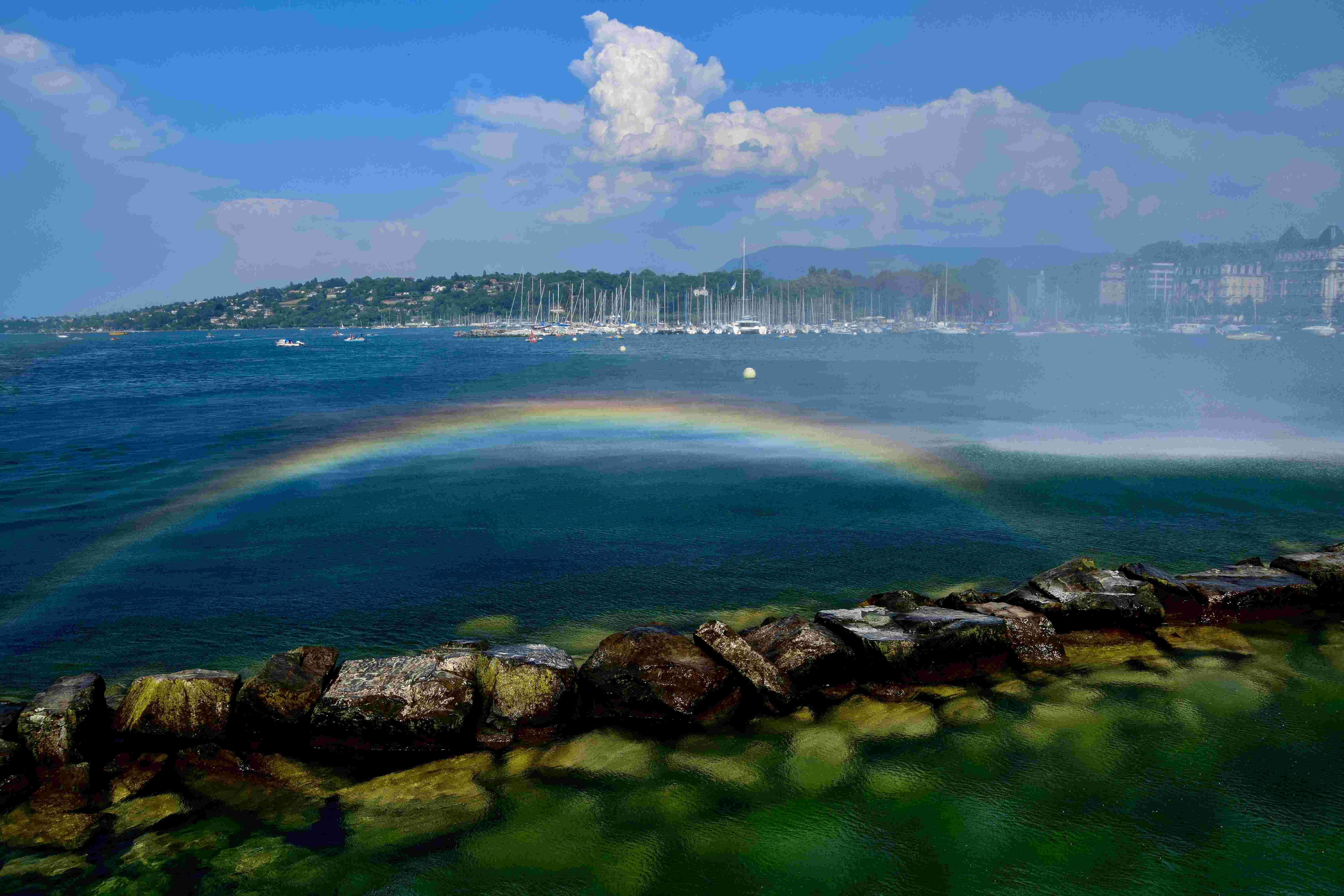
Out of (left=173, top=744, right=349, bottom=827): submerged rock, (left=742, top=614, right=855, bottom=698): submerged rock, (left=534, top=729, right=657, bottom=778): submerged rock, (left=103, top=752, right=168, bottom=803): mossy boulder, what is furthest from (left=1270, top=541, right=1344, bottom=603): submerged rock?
(left=103, top=752, right=168, bottom=803): mossy boulder

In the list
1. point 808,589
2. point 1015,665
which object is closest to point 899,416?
point 808,589

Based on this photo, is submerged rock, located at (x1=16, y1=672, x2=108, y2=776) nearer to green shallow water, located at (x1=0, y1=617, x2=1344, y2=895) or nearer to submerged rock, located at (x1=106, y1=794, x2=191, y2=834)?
submerged rock, located at (x1=106, y1=794, x2=191, y2=834)

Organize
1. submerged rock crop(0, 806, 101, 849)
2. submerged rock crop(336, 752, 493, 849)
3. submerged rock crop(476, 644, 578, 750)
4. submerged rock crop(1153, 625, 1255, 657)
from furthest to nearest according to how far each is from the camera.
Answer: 1. submerged rock crop(1153, 625, 1255, 657)
2. submerged rock crop(476, 644, 578, 750)
3. submerged rock crop(336, 752, 493, 849)
4. submerged rock crop(0, 806, 101, 849)

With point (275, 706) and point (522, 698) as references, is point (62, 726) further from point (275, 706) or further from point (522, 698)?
point (522, 698)

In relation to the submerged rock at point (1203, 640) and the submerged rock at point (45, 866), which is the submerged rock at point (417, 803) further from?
the submerged rock at point (1203, 640)

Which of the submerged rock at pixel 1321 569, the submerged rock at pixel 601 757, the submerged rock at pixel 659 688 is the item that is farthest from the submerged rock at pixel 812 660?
the submerged rock at pixel 1321 569

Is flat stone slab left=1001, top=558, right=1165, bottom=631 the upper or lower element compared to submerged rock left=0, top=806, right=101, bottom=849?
upper

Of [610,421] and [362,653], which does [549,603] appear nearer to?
[362,653]
